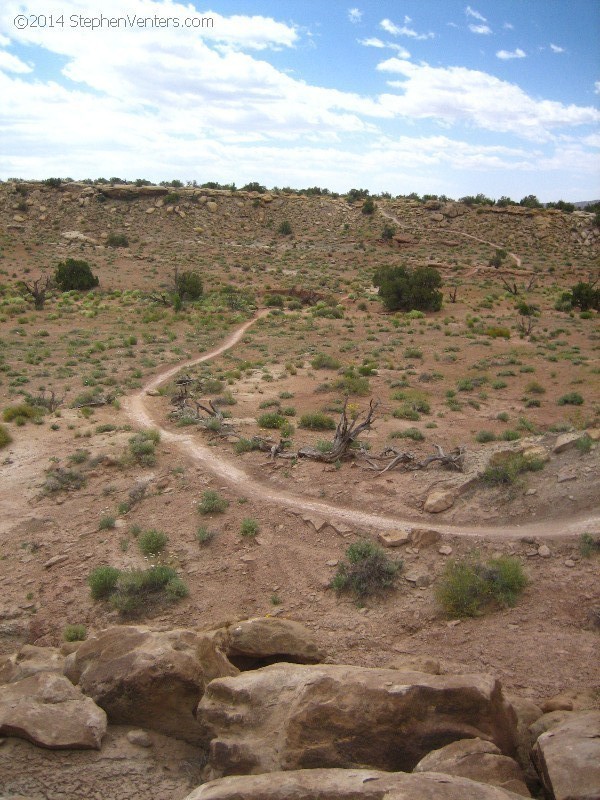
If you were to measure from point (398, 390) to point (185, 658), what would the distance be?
15764mm

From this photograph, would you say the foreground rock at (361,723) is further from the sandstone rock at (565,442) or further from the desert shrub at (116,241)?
the desert shrub at (116,241)

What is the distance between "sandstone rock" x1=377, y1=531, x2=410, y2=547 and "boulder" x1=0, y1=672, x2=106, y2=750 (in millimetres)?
5782

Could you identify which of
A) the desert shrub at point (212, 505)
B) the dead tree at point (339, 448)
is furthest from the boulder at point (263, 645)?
the dead tree at point (339, 448)

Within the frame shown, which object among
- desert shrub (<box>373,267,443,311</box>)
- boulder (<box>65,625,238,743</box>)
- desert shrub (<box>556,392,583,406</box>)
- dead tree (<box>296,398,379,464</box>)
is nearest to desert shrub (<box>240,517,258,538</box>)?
dead tree (<box>296,398,379,464</box>)

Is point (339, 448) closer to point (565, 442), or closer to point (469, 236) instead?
point (565, 442)

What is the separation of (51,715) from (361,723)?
3.08m

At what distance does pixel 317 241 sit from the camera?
192 feet

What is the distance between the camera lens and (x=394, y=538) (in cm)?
1106

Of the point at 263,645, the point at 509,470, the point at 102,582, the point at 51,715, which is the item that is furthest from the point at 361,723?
the point at 509,470

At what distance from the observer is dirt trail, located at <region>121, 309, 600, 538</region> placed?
1058 centimetres

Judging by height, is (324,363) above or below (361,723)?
above

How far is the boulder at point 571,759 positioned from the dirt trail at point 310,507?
→ 4.93 metres

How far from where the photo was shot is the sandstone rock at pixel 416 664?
7.41 meters

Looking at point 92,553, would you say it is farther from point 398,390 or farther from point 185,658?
point 398,390
